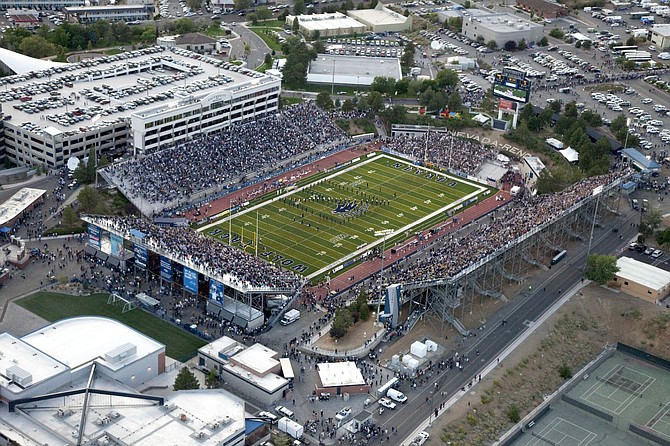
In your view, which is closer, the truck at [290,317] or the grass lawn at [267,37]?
the truck at [290,317]

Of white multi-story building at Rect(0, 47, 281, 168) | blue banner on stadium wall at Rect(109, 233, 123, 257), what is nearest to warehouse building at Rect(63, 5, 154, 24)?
white multi-story building at Rect(0, 47, 281, 168)

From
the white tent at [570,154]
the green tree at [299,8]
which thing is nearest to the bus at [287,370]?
the white tent at [570,154]

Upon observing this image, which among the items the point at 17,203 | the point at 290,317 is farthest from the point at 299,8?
the point at 290,317

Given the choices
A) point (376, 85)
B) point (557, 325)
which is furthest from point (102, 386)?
point (376, 85)

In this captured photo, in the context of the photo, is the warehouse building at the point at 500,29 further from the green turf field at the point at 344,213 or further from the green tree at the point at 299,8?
the green turf field at the point at 344,213

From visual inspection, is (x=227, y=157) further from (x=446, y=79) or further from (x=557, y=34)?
(x=557, y=34)

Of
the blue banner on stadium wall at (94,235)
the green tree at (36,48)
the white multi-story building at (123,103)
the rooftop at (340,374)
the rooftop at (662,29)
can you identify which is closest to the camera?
the rooftop at (340,374)
